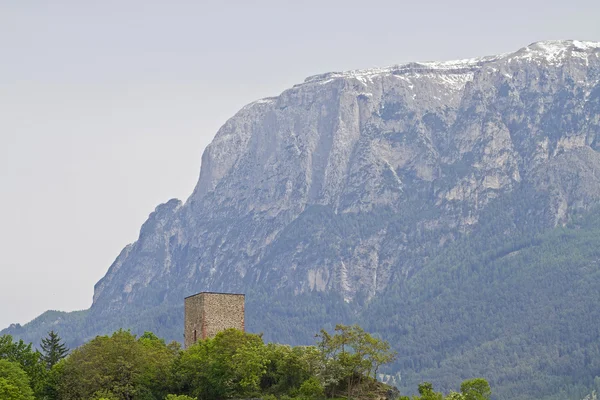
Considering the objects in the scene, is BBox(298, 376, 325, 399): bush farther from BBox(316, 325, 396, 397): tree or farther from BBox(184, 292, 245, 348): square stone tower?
BBox(184, 292, 245, 348): square stone tower

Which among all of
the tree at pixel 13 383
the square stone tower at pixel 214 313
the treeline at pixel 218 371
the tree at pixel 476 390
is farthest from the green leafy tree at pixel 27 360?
the tree at pixel 476 390

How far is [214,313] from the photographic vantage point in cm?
11600

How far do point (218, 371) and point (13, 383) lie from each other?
17.0 meters

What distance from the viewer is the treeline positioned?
102m

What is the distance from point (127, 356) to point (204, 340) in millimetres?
8661

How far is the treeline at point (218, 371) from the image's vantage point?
102 meters

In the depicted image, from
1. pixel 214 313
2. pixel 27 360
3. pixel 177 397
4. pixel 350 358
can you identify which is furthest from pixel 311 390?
pixel 27 360

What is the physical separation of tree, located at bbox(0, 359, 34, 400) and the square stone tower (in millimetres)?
19412

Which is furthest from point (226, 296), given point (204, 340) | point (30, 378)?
point (30, 378)

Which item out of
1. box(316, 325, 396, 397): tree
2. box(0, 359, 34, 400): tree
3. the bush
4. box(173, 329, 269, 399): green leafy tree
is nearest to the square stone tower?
box(173, 329, 269, 399): green leafy tree

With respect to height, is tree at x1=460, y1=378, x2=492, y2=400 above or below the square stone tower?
below

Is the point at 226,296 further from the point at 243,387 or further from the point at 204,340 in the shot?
the point at 243,387

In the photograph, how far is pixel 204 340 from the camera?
11269 cm

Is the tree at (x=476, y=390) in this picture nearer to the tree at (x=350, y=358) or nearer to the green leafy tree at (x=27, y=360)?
the tree at (x=350, y=358)
